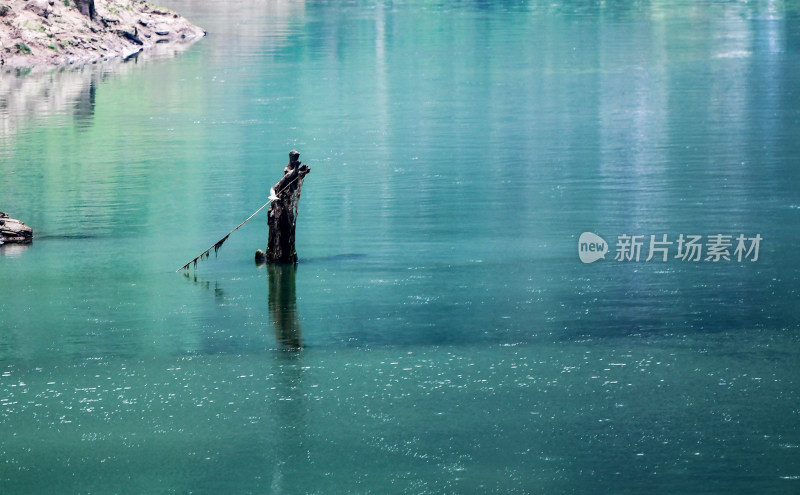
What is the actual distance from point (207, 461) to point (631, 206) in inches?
1078

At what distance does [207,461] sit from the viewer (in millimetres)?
27281

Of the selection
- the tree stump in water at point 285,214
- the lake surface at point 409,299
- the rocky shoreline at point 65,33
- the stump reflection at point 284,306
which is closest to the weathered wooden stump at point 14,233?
the lake surface at point 409,299

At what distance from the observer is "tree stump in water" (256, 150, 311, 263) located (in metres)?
41.1

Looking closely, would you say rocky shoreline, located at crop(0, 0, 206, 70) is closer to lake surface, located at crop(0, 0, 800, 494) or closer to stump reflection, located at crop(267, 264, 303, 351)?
lake surface, located at crop(0, 0, 800, 494)

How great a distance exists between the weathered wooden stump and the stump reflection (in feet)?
30.5

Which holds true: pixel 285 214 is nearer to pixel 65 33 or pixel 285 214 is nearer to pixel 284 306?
pixel 284 306

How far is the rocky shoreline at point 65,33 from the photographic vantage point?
4131 inches

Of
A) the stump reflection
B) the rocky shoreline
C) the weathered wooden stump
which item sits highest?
the rocky shoreline

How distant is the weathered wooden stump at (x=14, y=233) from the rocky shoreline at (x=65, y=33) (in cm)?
5892

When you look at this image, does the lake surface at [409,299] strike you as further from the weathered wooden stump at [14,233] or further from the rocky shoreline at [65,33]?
the rocky shoreline at [65,33]

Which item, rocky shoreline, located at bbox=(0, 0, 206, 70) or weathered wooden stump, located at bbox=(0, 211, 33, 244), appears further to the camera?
rocky shoreline, located at bbox=(0, 0, 206, 70)

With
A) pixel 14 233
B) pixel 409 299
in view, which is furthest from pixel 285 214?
pixel 14 233

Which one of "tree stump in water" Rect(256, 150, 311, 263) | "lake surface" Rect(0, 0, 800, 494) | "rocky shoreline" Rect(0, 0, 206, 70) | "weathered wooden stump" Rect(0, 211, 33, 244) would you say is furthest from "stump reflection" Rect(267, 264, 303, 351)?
"rocky shoreline" Rect(0, 0, 206, 70)

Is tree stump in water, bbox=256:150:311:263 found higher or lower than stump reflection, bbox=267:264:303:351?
higher
